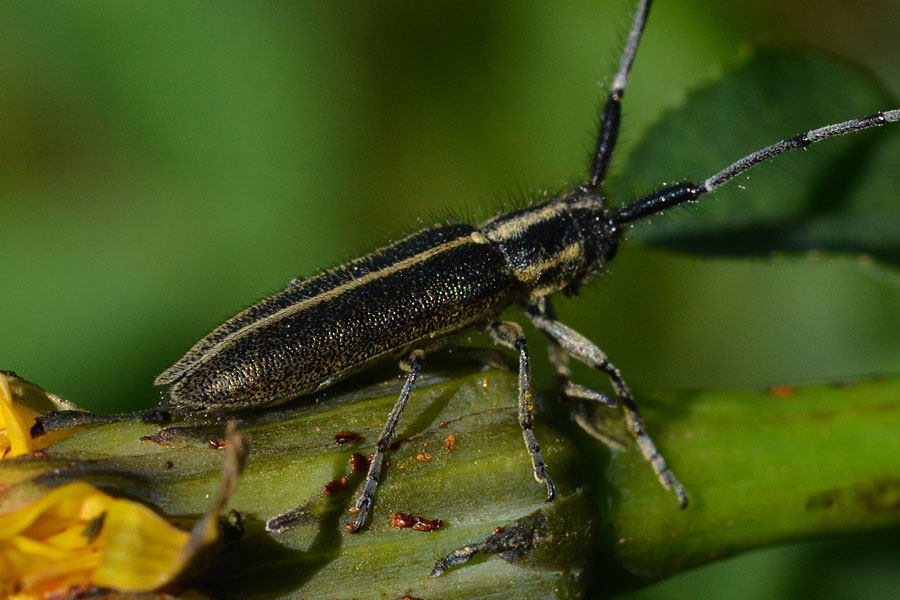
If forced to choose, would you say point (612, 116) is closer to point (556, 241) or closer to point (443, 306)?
point (556, 241)

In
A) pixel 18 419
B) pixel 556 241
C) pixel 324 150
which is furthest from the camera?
pixel 324 150

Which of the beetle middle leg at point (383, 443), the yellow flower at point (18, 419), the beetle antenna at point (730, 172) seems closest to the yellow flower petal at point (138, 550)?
the yellow flower at point (18, 419)

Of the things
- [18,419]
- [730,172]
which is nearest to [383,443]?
[18,419]

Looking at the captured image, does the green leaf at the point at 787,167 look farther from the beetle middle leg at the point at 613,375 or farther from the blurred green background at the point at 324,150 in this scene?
the blurred green background at the point at 324,150

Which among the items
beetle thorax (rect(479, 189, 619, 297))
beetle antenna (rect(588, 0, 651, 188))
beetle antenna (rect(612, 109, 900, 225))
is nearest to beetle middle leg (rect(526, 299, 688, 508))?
beetle thorax (rect(479, 189, 619, 297))

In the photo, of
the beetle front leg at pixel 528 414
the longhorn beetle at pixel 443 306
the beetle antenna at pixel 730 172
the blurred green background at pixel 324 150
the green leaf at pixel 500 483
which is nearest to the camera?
the green leaf at pixel 500 483

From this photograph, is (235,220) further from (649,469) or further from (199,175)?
(649,469)
